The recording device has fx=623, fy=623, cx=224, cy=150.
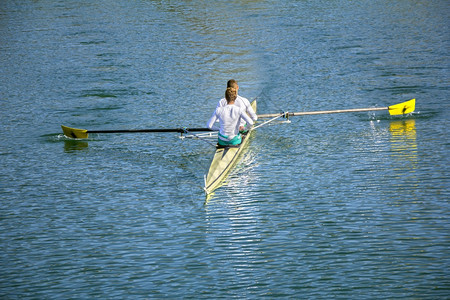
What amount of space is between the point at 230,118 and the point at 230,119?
0.09ft

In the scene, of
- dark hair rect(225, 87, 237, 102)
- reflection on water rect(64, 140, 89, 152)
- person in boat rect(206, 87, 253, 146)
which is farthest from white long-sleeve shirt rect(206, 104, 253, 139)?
reflection on water rect(64, 140, 89, 152)

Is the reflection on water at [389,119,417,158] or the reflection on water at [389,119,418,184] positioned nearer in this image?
the reflection on water at [389,119,418,184]

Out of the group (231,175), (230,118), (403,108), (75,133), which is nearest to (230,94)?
(230,118)

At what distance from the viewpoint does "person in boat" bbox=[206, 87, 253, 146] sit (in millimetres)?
13641

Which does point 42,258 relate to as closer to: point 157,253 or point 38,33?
point 157,253

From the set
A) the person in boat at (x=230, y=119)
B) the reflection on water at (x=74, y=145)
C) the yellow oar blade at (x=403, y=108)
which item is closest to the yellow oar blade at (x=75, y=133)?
the reflection on water at (x=74, y=145)

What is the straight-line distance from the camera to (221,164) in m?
13.1

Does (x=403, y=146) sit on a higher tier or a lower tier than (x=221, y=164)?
higher

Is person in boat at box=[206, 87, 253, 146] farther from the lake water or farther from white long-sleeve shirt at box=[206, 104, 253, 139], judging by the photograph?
the lake water

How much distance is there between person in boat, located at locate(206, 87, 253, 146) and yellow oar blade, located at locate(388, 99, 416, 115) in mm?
5478

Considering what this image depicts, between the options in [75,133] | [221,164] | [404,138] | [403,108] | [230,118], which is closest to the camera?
[221,164]

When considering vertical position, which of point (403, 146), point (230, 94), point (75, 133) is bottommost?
point (403, 146)

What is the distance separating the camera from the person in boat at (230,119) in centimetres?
1364

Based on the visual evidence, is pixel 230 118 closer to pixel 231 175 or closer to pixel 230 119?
pixel 230 119
